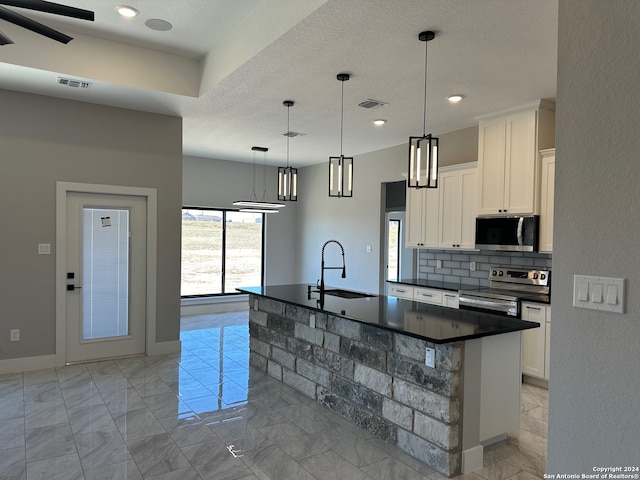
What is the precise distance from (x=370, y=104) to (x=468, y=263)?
2406 millimetres

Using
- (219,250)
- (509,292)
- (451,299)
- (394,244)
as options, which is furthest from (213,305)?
(509,292)

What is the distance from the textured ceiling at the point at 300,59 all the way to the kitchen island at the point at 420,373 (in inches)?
78.4

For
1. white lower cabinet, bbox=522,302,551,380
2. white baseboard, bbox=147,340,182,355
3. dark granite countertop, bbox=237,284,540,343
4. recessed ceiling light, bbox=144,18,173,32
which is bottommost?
white baseboard, bbox=147,340,182,355

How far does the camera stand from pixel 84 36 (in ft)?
13.5

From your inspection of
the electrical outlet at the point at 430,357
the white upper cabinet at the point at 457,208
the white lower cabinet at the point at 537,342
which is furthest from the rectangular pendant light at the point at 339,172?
the white lower cabinet at the point at 537,342

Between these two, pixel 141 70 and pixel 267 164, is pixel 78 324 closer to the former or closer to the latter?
pixel 141 70

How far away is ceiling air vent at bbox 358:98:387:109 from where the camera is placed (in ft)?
15.3

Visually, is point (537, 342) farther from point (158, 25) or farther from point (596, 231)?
point (158, 25)

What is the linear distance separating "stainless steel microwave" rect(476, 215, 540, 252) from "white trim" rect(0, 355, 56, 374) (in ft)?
16.0

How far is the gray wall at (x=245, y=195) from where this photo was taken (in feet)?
26.8

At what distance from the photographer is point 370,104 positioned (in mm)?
4766

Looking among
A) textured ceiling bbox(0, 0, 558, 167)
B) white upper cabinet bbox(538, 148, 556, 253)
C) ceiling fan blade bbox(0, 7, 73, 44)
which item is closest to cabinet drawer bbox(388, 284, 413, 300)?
white upper cabinet bbox(538, 148, 556, 253)

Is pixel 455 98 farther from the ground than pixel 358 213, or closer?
farther from the ground

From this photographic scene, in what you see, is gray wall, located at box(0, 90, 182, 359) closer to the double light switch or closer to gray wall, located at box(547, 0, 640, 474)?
gray wall, located at box(547, 0, 640, 474)
